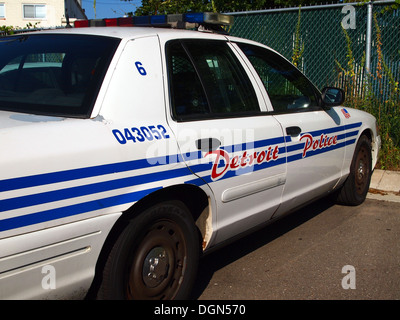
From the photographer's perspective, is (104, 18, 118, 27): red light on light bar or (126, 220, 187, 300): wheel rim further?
(104, 18, 118, 27): red light on light bar

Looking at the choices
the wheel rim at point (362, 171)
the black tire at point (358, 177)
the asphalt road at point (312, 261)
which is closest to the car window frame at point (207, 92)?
the asphalt road at point (312, 261)

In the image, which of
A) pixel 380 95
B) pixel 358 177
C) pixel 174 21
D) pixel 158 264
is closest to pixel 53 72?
pixel 174 21

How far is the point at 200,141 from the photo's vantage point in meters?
3.03

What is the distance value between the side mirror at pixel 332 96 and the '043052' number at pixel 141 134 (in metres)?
2.07

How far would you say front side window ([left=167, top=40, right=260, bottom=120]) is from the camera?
312 cm

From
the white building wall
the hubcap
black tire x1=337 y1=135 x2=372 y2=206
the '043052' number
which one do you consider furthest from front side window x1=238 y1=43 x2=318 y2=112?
the white building wall

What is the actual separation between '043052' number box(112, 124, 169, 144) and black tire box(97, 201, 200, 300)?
38 centimetres

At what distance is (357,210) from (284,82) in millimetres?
1922

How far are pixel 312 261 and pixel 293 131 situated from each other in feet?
3.48

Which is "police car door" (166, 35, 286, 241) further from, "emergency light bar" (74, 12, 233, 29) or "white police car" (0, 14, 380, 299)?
"emergency light bar" (74, 12, 233, 29)

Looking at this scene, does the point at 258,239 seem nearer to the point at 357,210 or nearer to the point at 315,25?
the point at 357,210

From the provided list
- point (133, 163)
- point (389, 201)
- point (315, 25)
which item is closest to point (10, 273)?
point (133, 163)

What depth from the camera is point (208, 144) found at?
308cm
